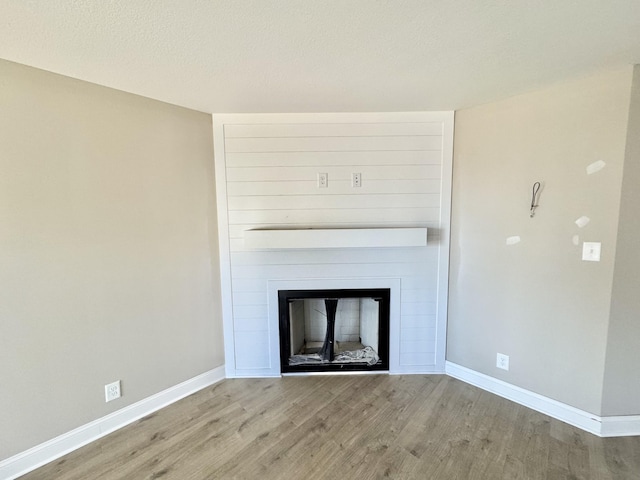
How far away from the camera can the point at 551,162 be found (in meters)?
1.98

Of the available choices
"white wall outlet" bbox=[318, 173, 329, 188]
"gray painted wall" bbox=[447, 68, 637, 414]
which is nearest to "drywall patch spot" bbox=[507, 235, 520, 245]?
"gray painted wall" bbox=[447, 68, 637, 414]

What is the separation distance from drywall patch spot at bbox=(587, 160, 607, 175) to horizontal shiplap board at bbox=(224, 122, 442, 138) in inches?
39.1

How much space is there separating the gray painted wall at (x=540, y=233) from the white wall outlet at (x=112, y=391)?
8.49 feet

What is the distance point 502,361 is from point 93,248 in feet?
9.82

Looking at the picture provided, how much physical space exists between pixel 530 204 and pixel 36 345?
3208 millimetres

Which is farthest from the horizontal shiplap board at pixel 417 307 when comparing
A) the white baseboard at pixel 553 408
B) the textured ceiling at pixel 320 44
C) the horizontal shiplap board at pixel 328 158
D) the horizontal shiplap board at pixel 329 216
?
the textured ceiling at pixel 320 44

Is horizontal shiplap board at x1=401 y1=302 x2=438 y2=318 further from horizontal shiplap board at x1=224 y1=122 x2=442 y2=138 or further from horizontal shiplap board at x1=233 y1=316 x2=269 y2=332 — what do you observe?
horizontal shiplap board at x1=224 y1=122 x2=442 y2=138

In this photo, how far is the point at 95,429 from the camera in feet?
6.36

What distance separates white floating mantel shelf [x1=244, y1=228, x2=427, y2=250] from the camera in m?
2.27

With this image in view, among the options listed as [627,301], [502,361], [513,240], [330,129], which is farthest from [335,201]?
[627,301]

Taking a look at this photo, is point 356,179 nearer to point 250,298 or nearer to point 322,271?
point 322,271

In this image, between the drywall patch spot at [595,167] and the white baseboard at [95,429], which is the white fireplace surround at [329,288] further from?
the drywall patch spot at [595,167]

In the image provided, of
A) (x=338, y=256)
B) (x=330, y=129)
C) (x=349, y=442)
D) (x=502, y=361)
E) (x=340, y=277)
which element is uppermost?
(x=330, y=129)

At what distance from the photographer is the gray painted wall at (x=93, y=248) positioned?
1.62 metres
